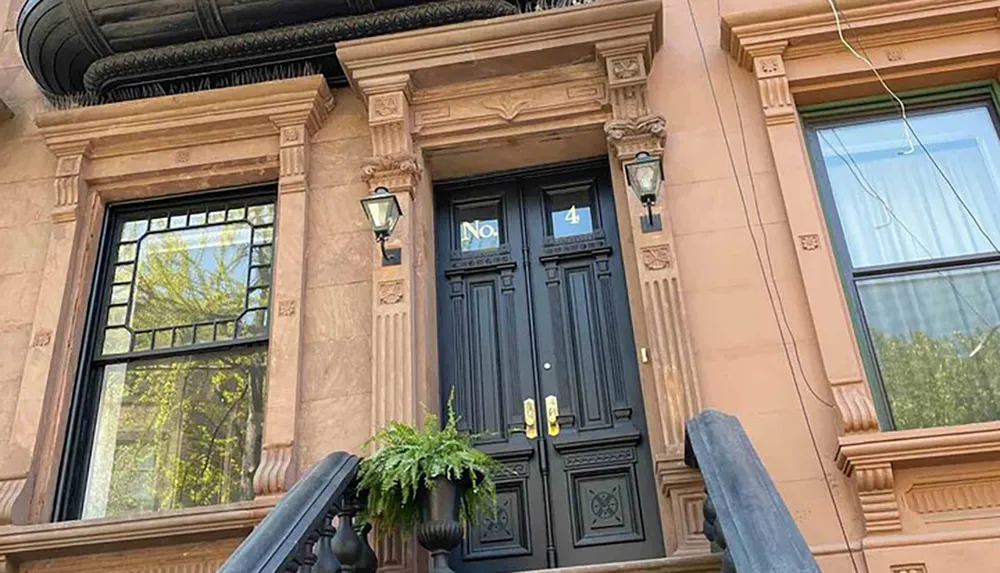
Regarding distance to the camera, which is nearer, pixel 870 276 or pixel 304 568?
pixel 304 568

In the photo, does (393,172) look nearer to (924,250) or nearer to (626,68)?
(626,68)

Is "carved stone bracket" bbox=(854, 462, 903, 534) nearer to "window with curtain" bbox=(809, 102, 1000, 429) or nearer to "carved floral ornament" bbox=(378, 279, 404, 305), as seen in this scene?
"window with curtain" bbox=(809, 102, 1000, 429)

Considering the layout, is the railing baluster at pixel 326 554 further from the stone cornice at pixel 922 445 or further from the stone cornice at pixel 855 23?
the stone cornice at pixel 855 23

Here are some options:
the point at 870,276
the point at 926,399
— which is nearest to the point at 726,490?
the point at 926,399

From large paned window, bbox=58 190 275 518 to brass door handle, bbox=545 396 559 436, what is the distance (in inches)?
68.8

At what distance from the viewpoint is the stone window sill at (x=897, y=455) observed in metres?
4.41

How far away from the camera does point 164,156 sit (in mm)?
6203

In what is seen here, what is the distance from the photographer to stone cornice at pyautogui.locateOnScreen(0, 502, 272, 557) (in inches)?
192

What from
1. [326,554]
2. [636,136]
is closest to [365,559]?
[326,554]

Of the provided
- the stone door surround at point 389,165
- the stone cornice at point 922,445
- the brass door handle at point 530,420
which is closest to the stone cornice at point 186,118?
the stone door surround at point 389,165

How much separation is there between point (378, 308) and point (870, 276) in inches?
113

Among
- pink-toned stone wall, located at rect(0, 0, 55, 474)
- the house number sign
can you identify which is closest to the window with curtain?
the house number sign

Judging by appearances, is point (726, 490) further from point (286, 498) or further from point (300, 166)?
point (300, 166)

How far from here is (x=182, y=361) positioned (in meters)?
5.78
